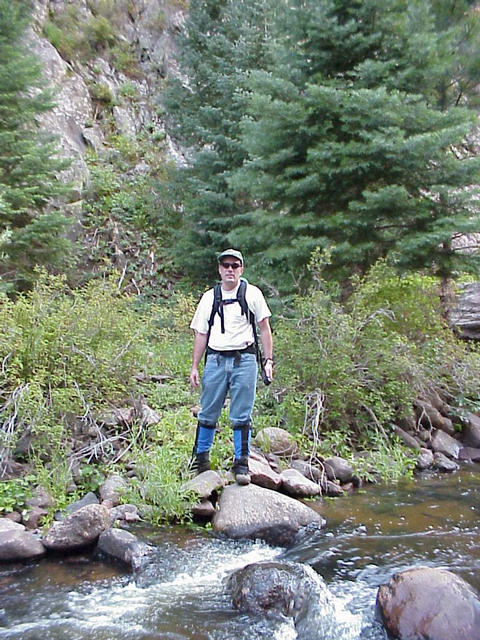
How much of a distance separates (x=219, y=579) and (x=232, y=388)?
180 cm

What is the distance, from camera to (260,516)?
4836 millimetres

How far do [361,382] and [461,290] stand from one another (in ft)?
12.5

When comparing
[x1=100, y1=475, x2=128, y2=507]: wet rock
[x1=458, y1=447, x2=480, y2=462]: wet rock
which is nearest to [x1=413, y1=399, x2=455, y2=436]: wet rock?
[x1=458, y1=447, x2=480, y2=462]: wet rock

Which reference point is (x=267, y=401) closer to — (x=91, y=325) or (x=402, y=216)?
(x=91, y=325)

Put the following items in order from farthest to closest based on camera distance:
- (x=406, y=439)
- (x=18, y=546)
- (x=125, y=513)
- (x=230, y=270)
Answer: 1. (x=406, y=439)
2. (x=230, y=270)
3. (x=125, y=513)
4. (x=18, y=546)

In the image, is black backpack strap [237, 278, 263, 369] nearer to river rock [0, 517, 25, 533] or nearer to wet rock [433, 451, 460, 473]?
river rock [0, 517, 25, 533]

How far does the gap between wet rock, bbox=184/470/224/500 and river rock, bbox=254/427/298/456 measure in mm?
1158

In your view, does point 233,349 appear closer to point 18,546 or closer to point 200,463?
point 200,463

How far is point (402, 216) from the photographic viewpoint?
28.8 ft

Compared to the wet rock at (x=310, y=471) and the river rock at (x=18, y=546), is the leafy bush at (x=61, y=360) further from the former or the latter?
the wet rock at (x=310, y=471)

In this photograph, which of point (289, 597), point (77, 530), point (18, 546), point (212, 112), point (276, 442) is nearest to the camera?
point (289, 597)

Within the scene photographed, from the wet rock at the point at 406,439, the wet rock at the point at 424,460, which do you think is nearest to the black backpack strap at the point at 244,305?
the wet rock at the point at 424,460

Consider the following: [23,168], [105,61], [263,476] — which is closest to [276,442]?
[263,476]

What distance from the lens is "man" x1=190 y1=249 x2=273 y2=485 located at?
5.34 m
